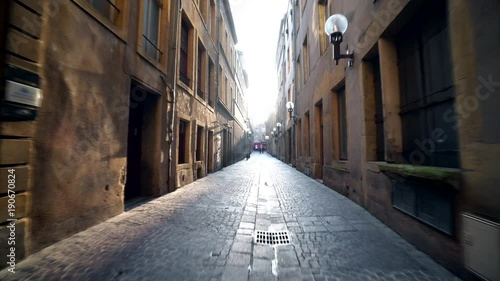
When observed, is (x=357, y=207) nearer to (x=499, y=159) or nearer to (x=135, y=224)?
(x=499, y=159)

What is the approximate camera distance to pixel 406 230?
339cm

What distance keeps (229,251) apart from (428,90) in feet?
12.4

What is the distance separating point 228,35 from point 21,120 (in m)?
18.0

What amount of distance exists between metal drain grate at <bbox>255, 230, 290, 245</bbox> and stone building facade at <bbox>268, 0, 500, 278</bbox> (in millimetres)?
1819

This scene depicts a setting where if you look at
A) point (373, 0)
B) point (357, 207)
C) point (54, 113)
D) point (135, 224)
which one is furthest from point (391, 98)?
point (54, 113)

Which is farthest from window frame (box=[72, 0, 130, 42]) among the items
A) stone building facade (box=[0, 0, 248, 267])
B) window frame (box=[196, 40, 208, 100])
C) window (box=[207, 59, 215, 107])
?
window (box=[207, 59, 215, 107])

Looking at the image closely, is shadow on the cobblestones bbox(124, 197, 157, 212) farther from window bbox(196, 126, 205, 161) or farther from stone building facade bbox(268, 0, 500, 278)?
stone building facade bbox(268, 0, 500, 278)

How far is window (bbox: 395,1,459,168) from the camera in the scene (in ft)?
9.90

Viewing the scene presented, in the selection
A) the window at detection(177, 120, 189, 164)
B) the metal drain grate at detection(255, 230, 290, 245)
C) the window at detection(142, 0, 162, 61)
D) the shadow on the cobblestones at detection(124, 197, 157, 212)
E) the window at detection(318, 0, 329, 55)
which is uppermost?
the window at detection(318, 0, 329, 55)

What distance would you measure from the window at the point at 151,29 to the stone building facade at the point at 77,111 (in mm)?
30

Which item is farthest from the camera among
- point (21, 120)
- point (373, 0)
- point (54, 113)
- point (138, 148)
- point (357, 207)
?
point (138, 148)

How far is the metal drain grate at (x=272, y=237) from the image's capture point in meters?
3.36

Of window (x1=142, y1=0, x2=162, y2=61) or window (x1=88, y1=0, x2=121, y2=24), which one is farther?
window (x1=142, y1=0, x2=162, y2=61)

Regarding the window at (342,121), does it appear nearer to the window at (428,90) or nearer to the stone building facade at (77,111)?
the window at (428,90)
